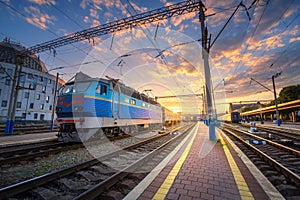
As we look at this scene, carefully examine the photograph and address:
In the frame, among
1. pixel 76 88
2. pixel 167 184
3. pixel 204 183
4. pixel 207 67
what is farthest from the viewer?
pixel 207 67

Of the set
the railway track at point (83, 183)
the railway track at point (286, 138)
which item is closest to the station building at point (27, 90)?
the railway track at point (83, 183)

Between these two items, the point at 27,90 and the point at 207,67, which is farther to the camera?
the point at 27,90

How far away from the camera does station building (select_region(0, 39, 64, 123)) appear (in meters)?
29.8

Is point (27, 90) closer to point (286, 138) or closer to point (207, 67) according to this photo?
point (207, 67)

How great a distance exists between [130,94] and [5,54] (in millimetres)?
35720

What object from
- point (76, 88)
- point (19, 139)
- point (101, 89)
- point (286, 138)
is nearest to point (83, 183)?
point (101, 89)

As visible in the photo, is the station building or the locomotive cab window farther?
the station building

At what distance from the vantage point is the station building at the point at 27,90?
2981 cm

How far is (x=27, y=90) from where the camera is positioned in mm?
33750

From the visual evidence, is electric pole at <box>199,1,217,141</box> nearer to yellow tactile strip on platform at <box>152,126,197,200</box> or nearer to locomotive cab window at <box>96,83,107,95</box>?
yellow tactile strip on platform at <box>152,126,197,200</box>

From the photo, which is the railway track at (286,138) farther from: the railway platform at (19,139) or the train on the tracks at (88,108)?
the railway platform at (19,139)

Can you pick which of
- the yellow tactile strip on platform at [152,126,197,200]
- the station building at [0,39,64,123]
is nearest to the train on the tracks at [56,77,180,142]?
the yellow tactile strip on platform at [152,126,197,200]

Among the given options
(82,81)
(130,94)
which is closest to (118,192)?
(82,81)

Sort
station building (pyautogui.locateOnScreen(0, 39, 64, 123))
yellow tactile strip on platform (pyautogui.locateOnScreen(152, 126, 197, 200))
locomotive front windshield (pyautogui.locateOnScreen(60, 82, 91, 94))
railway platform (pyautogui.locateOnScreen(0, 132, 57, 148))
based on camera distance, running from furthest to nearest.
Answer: station building (pyautogui.locateOnScreen(0, 39, 64, 123)), railway platform (pyautogui.locateOnScreen(0, 132, 57, 148)), locomotive front windshield (pyautogui.locateOnScreen(60, 82, 91, 94)), yellow tactile strip on platform (pyautogui.locateOnScreen(152, 126, 197, 200))
